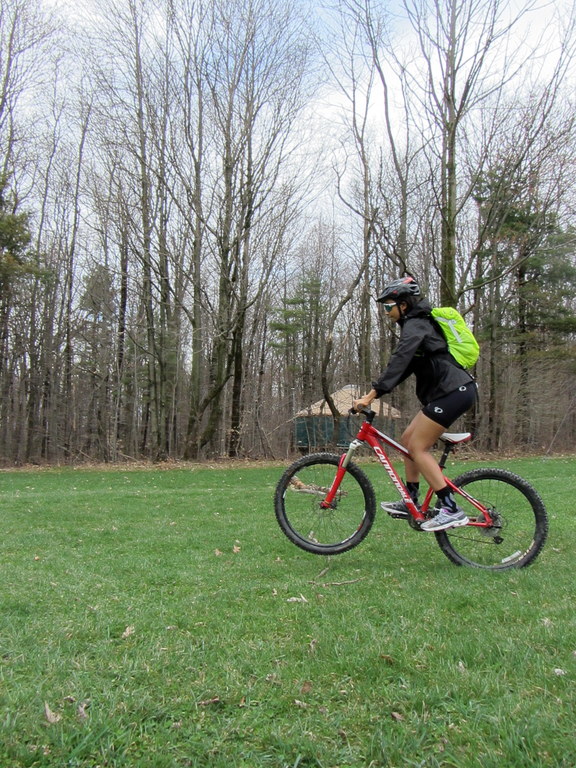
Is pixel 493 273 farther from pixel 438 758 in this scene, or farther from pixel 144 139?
pixel 438 758

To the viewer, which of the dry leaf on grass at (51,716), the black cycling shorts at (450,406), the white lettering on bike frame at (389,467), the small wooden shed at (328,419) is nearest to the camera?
the dry leaf on grass at (51,716)

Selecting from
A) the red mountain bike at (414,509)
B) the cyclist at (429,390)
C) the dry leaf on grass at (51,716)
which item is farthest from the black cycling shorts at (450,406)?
the dry leaf on grass at (51,716)

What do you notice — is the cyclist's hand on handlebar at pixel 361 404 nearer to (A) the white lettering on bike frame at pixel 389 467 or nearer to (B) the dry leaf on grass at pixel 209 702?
(A) the white lettering on bike frame at pixel 389 467

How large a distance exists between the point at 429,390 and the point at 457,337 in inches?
17.8

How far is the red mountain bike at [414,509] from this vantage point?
3.96m

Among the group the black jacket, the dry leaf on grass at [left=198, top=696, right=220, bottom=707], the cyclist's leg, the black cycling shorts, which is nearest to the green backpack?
the black jacket

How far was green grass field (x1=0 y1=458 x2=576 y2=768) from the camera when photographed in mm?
1627

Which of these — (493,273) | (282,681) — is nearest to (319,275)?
(493,273)

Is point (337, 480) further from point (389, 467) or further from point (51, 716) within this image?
point (51, 716)

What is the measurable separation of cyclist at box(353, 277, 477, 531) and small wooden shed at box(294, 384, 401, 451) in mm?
17932

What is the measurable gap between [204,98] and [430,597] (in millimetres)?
16285

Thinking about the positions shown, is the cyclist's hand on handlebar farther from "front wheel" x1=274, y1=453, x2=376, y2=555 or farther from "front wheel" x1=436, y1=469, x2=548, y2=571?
"front wheel" x1=436, y1=469, x2=548, y2=571

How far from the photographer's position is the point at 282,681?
2076 millimetres

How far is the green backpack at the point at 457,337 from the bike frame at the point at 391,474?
72 cm
